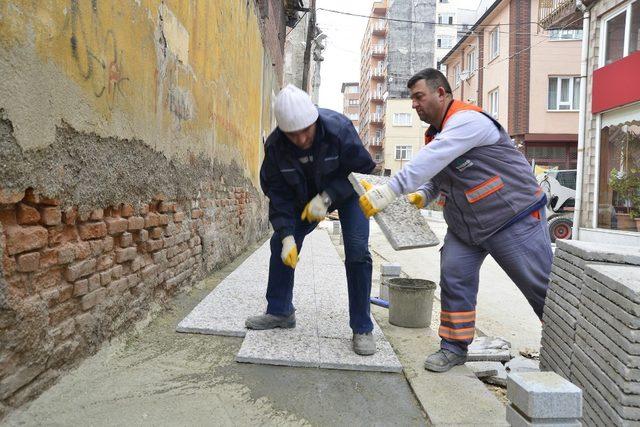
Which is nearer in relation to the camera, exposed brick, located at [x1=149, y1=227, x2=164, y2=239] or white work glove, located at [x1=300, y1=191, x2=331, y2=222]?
white work glove, located at [x1=300, y1=191, x2=331, y2=222]

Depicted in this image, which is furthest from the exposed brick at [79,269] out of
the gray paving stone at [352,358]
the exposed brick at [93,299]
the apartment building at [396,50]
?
the apartment building at [396,50]

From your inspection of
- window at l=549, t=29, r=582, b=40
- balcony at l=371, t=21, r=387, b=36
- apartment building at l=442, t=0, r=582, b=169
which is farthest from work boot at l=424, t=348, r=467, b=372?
balcony at l=371, t=21, r=387, b=36

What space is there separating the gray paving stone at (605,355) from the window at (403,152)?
46.1 m

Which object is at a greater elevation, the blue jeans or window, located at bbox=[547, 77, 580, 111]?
window, located at bbox=[547, 77, 580, 111]

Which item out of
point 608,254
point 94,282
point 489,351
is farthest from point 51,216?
point 489,351

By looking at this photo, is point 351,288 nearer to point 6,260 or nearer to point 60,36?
point 6,260

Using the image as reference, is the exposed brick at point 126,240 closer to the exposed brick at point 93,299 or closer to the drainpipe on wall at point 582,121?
the exposed brick at point 93,299

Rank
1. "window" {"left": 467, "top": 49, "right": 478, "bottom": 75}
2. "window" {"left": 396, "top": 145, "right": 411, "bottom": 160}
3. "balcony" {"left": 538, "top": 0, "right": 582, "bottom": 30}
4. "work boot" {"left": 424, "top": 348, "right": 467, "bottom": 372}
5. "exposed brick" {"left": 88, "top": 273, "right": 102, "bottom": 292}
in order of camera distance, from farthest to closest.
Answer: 1. "window" {"left": 396, "top": 145, "right": 411, "bottom": 160}
2. "window" {"left": 467, "top": 49, "right": 478, "bottom": 75}
3. "balcony" {"left": 538, "top": 0, "right": 582, "bottom": 30}
4. "work boot" {"left": 424, "top": 348, "right": 467, "bottom": 372}
5. "exposed brick" {"left": 88, "top": 273, "right": 102, "bottom": 292}

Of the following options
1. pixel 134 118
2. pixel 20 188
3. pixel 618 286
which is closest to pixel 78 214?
pixel 20 188

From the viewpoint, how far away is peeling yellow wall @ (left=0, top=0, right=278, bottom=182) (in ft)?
6.71

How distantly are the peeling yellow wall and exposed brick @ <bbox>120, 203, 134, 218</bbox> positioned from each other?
450 mm

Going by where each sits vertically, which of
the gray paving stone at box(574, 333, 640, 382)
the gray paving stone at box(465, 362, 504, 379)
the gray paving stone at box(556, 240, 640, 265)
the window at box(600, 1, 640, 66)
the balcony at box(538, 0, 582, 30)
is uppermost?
the balcony at box(538, 0, 582, 30)

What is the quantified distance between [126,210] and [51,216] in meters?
0.84

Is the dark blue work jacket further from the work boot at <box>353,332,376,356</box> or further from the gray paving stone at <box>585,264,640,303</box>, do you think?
the gray paving stone at <box>585,264,640,303</box>
